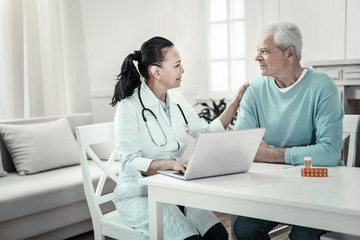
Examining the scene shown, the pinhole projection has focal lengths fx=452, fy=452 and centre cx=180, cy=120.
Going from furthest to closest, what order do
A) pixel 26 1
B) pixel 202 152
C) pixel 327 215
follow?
pixel 26 1
pixel 202 152
pixel 327 215

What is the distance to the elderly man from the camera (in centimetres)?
176

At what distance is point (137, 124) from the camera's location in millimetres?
1904

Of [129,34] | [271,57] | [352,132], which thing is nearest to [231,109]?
[271,57]

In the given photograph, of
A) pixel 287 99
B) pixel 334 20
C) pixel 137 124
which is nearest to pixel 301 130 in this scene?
pixel 287 99

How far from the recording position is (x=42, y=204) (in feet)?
8.86

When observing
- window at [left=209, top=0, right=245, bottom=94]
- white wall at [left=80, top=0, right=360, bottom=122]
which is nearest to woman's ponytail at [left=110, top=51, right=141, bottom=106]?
white wall at [left=80, top=0, right=360, bottom=122]

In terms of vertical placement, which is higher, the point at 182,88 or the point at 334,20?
the point at 334,20

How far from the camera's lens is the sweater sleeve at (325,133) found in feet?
5.65

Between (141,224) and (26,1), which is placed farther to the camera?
(26,1)

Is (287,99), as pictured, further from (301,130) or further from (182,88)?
(182,88)

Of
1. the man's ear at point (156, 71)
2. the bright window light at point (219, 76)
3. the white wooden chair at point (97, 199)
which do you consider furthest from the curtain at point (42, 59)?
the man's ear at point (156, 71)

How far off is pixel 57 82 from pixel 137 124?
2.62m

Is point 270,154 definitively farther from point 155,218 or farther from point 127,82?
point 127,82

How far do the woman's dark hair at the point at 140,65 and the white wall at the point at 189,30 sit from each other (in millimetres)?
2095
